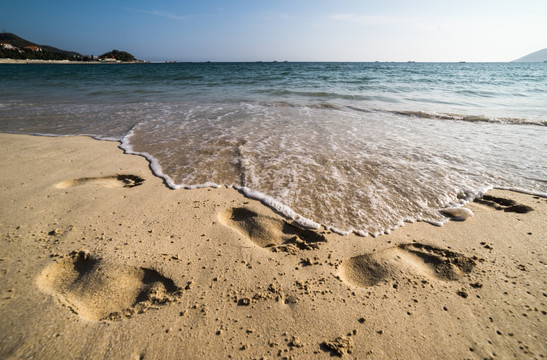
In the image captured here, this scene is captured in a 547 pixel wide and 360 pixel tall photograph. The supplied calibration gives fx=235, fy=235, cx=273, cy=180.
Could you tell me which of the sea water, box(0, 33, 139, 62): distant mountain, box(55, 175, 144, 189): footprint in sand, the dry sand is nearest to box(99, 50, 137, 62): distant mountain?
box(0, 33, 139, 62): distant mountain

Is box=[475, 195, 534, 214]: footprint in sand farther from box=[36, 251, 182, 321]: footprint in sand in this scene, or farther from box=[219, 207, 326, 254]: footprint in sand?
box=[36, 251, 182, 321]: footprint in sand

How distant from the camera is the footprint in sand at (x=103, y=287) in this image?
1555 millimetres

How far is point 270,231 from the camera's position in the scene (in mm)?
2309

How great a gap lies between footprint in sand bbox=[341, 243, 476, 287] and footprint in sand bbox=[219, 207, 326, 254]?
38cm

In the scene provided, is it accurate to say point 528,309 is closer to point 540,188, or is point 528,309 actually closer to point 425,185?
point 425,185

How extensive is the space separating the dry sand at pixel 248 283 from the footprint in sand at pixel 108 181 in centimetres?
33

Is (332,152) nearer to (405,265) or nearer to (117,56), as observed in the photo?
(405,265)

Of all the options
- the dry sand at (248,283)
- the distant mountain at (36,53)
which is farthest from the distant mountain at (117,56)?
the dry sand at (248,283)

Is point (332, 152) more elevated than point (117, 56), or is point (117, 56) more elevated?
point (117, 56)

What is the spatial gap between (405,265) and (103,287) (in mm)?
2329

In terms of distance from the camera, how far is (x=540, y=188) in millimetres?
3102

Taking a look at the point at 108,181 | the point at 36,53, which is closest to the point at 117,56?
the point at 36,53

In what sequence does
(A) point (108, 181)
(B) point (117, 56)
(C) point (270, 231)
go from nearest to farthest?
(C) point (270, 231) < (A) point (108, 181) < (B) point (117, 56)

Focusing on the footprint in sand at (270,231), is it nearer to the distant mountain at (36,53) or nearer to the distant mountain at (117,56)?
the distant mountain at (36,53)
